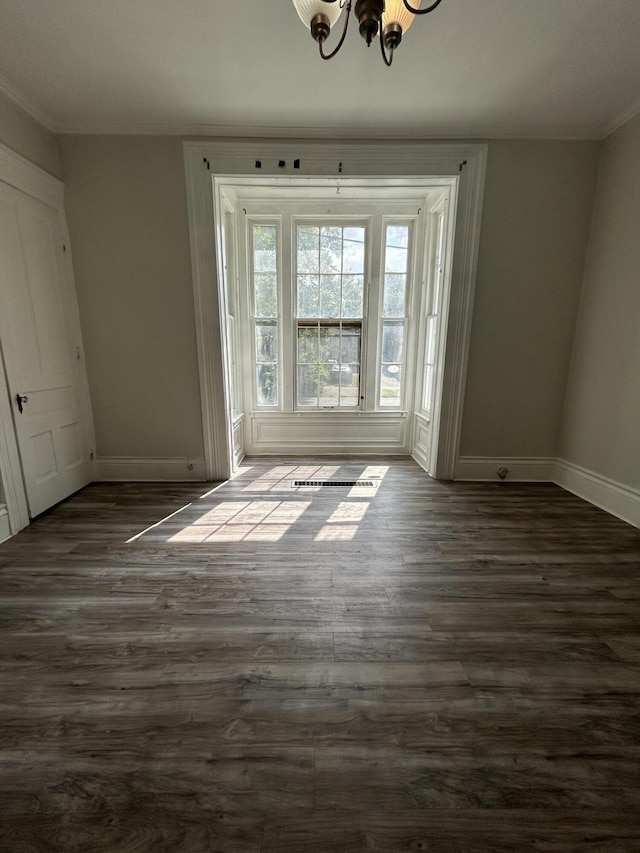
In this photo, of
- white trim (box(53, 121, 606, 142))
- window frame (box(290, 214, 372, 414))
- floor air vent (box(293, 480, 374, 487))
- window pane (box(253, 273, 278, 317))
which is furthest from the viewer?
window pane (box(253, 273, 278, 317))

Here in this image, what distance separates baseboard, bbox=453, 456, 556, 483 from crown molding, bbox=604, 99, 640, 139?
285 centimetres

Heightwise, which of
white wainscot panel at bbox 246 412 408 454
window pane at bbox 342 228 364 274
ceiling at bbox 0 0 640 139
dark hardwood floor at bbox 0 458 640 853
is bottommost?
dark hardwood floor at bbox 0 458 640 853

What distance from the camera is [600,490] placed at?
288 centimetres

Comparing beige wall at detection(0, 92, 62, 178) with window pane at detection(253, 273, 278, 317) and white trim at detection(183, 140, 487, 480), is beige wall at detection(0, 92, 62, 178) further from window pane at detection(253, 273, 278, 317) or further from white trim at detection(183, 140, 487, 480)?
window pane at detection(253, 273, 278, 317)

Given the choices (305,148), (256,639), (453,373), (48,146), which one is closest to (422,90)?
(305,148)

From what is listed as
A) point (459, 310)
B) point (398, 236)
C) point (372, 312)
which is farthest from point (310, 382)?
point (398, 236)

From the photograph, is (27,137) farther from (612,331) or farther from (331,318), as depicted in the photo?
(612,331)

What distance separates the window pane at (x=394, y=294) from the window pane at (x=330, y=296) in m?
0.55

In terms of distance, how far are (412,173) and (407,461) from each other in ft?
9.38

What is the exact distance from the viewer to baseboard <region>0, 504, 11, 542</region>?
2.35 meters

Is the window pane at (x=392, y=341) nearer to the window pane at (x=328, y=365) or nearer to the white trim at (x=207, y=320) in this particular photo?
the window pane at (x=328, y=365)

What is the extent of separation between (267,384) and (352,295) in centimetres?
147

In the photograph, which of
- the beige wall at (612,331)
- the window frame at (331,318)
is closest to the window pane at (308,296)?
the window frame at (331,318)

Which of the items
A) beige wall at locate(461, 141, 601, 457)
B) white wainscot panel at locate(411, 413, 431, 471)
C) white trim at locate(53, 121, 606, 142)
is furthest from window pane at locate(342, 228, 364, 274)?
white wainscot panel at locate(411, 413, 431, 471)
